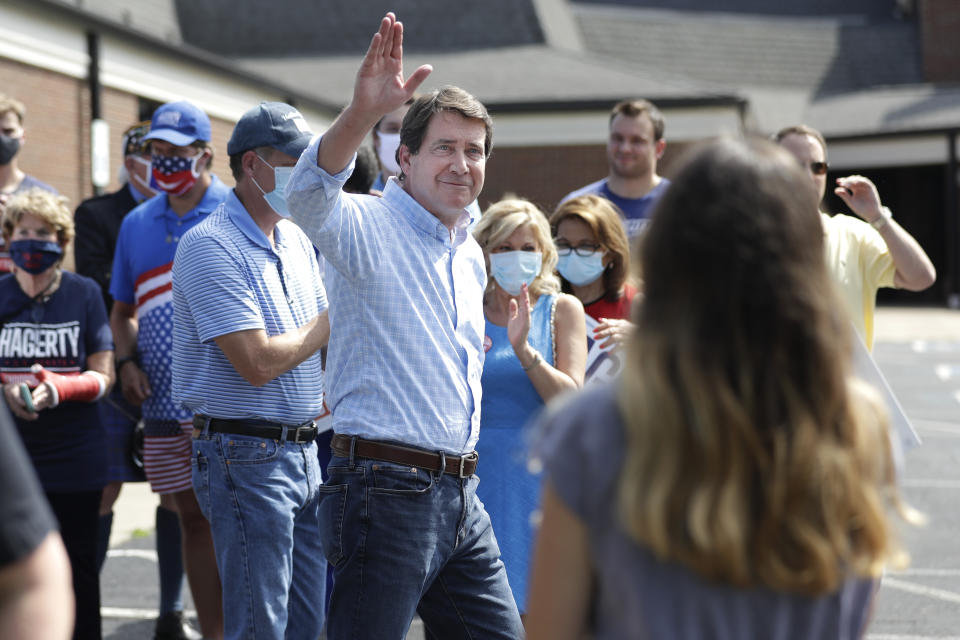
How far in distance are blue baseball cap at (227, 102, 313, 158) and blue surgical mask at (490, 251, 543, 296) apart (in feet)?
2.78

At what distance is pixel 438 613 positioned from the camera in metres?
3.26

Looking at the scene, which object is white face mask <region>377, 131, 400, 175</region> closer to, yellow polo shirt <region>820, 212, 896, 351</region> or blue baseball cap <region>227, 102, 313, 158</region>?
blue baseball cap <region>227, 102, 313, 158</region>

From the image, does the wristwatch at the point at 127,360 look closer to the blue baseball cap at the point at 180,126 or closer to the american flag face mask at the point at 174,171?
the american flag face mask at the point at 174,171

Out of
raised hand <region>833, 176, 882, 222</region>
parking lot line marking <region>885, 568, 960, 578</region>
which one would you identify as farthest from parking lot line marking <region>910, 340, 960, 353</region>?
raised hand <region>833, 176, 882, 222</region>

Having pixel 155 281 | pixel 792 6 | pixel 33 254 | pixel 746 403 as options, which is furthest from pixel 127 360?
pixel 792 6

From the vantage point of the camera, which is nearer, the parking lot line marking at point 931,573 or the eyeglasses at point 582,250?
the eyeglasses at point 582,250

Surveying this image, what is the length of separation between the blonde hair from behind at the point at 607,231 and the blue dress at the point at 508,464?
35.3 inches

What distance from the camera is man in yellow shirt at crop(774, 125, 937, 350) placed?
463 centimetres

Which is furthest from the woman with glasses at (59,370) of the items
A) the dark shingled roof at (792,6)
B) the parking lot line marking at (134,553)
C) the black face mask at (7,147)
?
the dark shingled roof at (792,6)

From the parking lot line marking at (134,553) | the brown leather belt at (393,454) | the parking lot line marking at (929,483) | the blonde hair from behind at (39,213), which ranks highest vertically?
the blonde hair from behind at (39,213)

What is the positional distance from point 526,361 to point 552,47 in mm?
24986

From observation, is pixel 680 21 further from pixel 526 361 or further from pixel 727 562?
pixel 727 562

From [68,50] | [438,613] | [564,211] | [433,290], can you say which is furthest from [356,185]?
[68,50]

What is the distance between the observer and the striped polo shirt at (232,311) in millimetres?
3586
